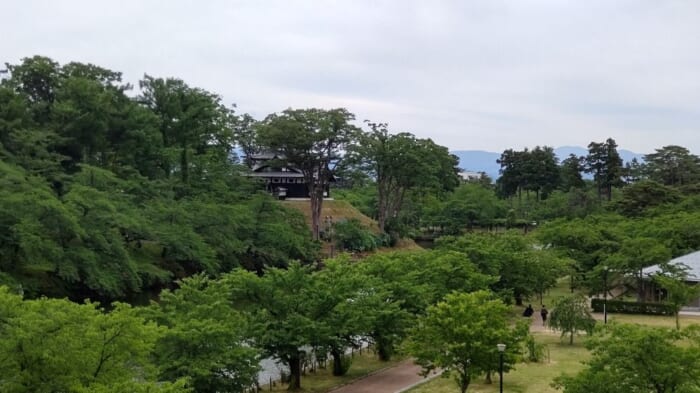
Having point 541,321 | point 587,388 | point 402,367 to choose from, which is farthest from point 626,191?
point 587,388

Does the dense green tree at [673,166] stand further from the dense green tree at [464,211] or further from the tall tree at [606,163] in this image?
the dense green tree at [464,211]

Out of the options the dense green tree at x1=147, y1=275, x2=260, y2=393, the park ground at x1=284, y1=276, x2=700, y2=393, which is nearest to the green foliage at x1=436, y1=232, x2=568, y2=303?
the park ground at x1=284, y1=276, x2=700, y2=393

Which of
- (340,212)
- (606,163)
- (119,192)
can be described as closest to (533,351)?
(119,192)

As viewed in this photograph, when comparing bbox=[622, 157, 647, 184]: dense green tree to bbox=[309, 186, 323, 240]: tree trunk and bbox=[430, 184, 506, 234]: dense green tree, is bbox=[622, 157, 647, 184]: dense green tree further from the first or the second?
bbox=[309, 186, 323, 240]: tree trunk

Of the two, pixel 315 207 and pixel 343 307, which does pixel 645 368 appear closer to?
pixel 343 307

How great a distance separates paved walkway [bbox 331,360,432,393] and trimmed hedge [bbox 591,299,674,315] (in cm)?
1515

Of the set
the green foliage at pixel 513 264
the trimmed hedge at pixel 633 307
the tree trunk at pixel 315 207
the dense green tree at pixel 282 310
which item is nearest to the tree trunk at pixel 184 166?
the tree trunk at pixel 315 207

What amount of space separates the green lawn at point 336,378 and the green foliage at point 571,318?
665 centimetres

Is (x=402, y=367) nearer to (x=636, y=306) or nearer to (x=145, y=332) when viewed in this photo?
(x=145, y=332)

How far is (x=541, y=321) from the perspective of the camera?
103ft

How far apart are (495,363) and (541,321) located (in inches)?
590

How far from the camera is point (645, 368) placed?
1204 centimetres

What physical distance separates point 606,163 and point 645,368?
229ft

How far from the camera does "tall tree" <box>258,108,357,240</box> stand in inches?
2039
